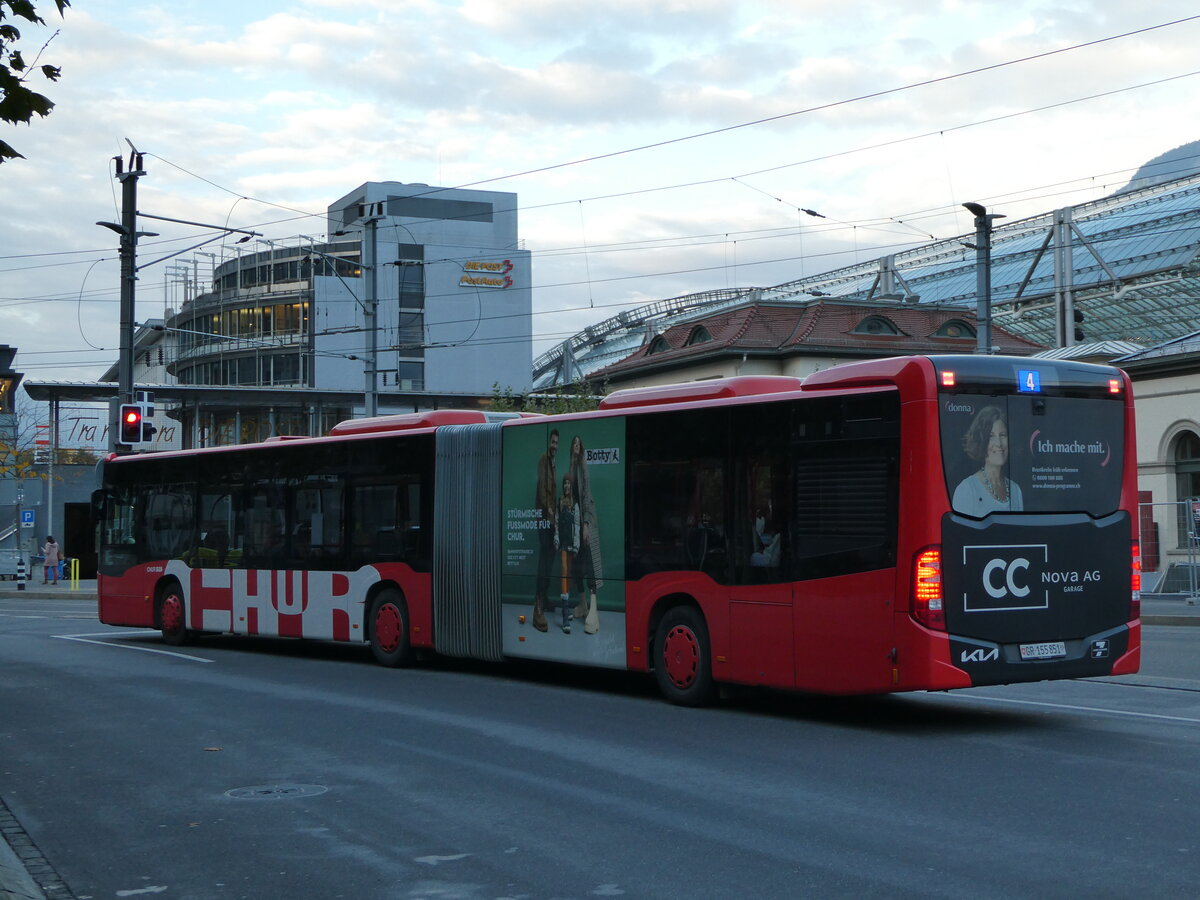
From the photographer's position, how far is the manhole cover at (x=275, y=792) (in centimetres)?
907

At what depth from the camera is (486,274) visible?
333ft

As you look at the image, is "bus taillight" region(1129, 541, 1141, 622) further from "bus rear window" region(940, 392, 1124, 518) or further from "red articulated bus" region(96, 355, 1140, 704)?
"bus rear window" region(940, 392, 1124, 518)

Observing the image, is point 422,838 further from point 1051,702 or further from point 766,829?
point 1051,702

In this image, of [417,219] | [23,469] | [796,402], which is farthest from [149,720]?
[417,219]

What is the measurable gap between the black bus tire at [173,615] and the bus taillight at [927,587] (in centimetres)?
1358

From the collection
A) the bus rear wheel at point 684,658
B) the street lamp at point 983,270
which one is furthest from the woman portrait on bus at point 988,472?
the street lamp at point 983,270

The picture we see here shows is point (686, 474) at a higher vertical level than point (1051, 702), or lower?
higher

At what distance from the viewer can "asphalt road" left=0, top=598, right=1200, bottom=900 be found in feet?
22.5

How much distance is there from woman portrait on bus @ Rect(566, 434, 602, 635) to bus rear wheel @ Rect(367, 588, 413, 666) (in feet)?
11.5

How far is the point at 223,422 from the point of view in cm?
8494

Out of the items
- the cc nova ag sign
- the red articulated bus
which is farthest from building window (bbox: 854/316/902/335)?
the cc nova ag sign

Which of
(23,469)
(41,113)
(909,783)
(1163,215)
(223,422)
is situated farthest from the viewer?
(223,422)

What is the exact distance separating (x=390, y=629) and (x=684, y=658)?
5564mm

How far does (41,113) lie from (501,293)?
314 ft
